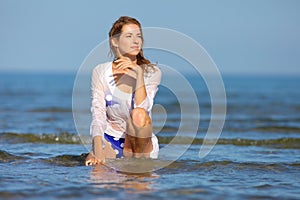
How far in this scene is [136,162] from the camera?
6.82 metres

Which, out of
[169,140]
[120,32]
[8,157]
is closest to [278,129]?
[169,140]

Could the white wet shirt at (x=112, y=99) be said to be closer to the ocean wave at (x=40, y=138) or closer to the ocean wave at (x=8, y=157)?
the ocean wave at (x=8, y=157)

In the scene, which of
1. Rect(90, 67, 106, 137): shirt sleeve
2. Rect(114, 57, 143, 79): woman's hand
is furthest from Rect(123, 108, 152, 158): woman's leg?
Rect(114, 57, 143, 79): woman's hand

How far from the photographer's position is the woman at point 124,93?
6715mm

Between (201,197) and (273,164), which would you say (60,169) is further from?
(273,164)

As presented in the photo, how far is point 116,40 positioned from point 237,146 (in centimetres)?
420

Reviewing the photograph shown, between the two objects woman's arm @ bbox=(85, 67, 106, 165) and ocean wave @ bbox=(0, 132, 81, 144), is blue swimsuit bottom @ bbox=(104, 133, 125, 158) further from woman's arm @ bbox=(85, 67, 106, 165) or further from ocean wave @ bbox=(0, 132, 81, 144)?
ocean wave @ bbox=(0, 132, 81, 144)

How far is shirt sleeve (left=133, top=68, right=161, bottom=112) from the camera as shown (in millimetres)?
6793

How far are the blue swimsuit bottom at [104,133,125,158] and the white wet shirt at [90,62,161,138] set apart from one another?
0.12 ft

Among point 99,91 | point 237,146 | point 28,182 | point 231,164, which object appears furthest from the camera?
point 237,146

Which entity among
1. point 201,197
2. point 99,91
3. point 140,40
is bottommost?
point 201,197

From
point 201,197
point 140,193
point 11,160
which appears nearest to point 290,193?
point 201,197

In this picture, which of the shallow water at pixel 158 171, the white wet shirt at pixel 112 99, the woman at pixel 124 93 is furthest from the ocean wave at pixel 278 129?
the white wet shirt at pixel 112 99

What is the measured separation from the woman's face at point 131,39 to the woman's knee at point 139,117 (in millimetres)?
676
